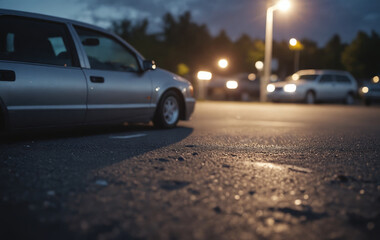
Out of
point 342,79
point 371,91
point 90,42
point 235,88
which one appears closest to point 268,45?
point 342,79

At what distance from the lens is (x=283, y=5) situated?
64.7 ft

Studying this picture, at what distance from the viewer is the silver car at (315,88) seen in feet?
60.9

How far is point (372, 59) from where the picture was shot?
162 feet

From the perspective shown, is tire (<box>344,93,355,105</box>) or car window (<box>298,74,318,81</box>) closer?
car window (<box>298,74,318,81</box>)

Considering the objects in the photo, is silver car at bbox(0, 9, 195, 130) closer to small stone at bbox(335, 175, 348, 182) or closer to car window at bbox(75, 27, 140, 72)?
car window at bbox(75, 27, 140, 72)

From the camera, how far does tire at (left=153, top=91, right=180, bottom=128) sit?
256 inches

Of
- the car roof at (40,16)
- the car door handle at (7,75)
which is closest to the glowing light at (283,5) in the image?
the car roof at (40,16)

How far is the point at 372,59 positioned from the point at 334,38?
33.8 meters

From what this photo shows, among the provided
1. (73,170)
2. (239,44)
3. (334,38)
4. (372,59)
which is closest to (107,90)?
(73,170)

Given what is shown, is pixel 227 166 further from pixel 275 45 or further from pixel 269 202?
pixel 275 45

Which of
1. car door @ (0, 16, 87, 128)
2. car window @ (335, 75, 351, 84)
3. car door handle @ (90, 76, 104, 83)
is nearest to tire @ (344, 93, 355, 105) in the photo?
car window @ (335, 75, 351, 84)

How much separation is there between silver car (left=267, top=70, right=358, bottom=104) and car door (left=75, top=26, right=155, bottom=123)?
1335 cm

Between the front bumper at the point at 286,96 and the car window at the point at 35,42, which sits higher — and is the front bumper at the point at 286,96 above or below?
below

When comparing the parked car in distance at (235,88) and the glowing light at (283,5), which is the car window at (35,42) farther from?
the parked car in distance at (235,88)
